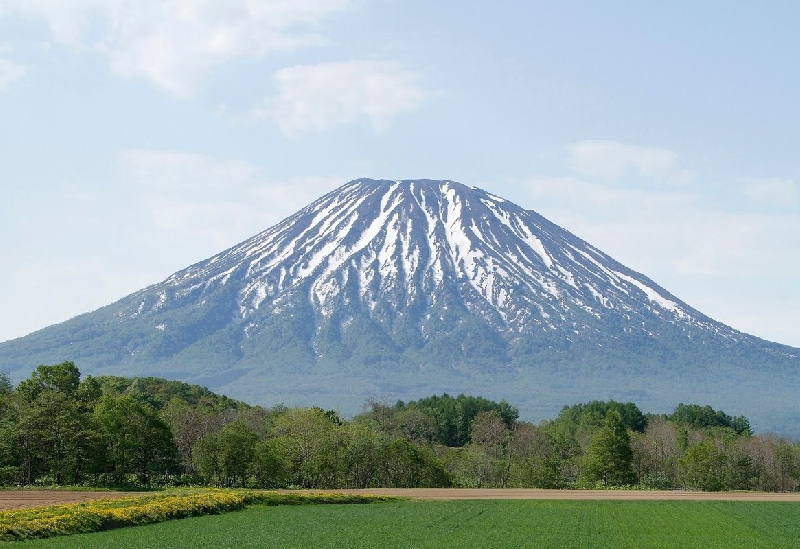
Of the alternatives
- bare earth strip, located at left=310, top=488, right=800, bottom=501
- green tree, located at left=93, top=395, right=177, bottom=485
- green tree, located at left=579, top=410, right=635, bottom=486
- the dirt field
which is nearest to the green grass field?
bare earth strip, located at left=310, top=488, right=800, bottom=501

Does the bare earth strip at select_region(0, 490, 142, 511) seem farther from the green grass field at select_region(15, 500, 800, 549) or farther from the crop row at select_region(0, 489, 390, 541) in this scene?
the green grass field at select_region(15, 500, 800, 549)

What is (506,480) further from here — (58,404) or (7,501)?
(7,501)

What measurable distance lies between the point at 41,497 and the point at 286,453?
1087 inches

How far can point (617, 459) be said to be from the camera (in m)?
90.1

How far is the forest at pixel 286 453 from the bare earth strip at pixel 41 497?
7.92 meters

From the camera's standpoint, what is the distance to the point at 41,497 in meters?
54.8

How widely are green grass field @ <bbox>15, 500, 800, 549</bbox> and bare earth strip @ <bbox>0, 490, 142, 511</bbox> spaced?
27.4 ft

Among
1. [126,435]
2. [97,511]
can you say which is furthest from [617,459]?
[97,511]

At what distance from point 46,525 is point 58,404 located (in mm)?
31875

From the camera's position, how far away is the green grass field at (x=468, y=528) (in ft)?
127

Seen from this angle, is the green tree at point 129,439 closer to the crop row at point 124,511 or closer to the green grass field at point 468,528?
the crop row at point 124,511

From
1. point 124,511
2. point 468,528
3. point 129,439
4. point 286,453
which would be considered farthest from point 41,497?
point 286,453

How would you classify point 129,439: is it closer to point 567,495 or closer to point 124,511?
point 124,511

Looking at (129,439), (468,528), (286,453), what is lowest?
(468,528)
